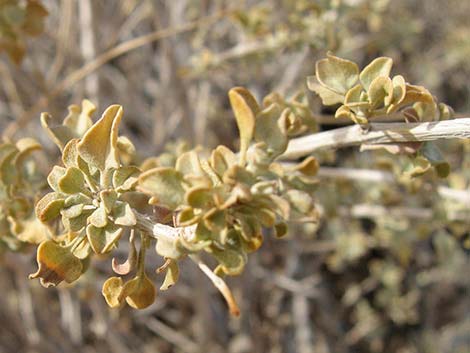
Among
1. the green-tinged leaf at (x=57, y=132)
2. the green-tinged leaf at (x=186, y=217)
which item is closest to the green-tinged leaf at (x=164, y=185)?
the green-tinged leaf at (x=186, y=217)

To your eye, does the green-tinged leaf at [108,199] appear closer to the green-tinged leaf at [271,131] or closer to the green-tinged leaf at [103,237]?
the green-tinged leaf at [103,237]

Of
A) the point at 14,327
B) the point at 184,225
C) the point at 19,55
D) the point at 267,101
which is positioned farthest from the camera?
the point at 14,327

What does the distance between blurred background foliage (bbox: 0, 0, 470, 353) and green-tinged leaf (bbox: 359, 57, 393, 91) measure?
1.79ft

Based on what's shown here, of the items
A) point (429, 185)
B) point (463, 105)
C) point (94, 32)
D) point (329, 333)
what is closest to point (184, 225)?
point (429, 185)

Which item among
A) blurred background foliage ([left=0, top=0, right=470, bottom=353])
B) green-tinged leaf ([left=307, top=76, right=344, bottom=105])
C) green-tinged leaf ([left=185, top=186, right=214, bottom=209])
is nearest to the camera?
green-tinged leaf ([left=185, top=186, right=214, bottom=209])

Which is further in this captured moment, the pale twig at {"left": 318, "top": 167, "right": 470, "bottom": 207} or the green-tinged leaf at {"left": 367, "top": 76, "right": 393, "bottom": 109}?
the pale twig at {"left": 318, "top": 167, "right": 470, "bottom": 207}

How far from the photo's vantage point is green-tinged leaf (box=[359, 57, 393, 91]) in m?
0.75

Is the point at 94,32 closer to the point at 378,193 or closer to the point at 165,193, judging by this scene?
the point at 378,193

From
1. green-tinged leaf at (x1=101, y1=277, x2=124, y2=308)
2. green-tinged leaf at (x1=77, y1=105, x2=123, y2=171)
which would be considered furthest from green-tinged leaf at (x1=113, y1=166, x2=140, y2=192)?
green-tinged leaf at (x1=101, y1=277, x2=124, y2=308)

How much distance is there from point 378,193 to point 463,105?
197cm

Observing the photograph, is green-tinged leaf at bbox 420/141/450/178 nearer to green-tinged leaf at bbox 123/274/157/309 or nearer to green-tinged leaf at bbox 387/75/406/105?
green-tinged leaf at bbox 387/75/406/105

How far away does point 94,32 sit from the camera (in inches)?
67.3

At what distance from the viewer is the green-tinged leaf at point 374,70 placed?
75 cm

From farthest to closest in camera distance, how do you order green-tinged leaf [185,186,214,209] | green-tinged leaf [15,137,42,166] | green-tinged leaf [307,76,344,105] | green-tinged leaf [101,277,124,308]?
green-tinged leaf [15,137,42,166] → green-tinged leaf [307,76,344,105] → green-tinged leaf [101,277,124,308] → green-tinged leaf [185,186,214,209]
